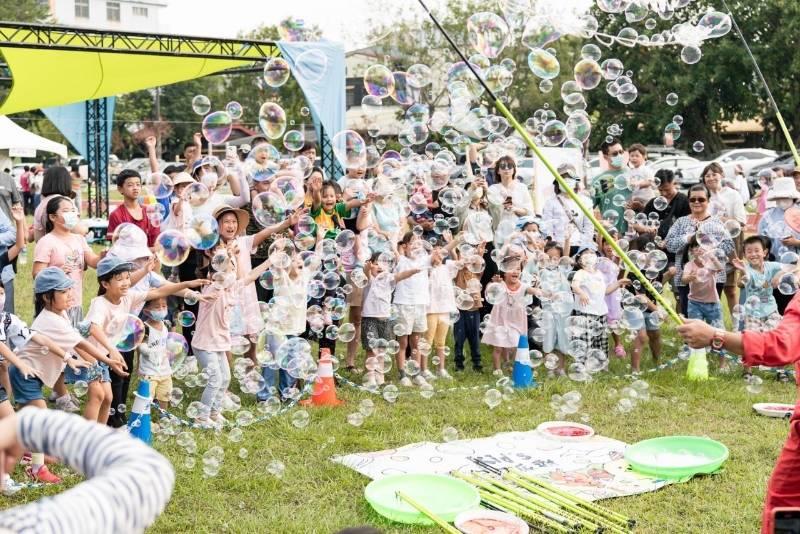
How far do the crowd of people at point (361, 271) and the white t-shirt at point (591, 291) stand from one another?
0.02 meters

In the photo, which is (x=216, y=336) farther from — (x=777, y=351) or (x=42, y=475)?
(x=777, y=351)

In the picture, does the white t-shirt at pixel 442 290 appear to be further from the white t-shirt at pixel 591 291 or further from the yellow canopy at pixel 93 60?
the yellow canopy at pixel 93 60

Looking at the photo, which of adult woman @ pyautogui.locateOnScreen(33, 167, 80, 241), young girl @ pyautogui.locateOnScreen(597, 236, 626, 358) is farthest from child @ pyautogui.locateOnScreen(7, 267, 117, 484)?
young girl @ pyautogui.locateOnScreen(597, 236, 626, 358)

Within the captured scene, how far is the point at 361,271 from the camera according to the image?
23.0ft

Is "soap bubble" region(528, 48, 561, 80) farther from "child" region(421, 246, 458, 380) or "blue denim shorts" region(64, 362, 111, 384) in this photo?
"blue denim shorts" region(64, 362, 111, 384)

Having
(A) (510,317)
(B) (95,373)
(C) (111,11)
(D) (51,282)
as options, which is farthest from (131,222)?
(C) (111,11)

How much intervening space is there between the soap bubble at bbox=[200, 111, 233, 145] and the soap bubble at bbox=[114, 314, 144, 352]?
179cm

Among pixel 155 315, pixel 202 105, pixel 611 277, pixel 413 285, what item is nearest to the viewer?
pixel 155 315

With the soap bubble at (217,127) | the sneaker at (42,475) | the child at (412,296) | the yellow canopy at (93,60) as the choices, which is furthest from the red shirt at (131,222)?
the yellow canopy at (93,60)

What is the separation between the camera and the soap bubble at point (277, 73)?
700 centimetres

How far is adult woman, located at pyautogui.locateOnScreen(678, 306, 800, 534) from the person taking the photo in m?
3.05

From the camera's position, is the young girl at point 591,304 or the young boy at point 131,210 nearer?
the young boy at point 131,210

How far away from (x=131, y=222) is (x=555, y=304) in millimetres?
3424

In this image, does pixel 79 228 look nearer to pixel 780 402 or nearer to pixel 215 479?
pixel 215 479
